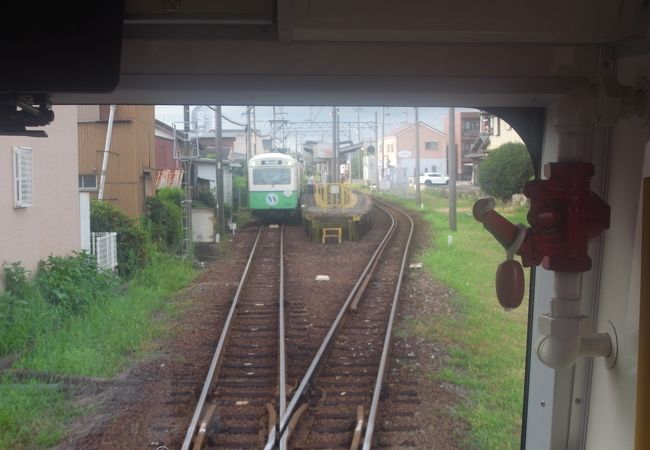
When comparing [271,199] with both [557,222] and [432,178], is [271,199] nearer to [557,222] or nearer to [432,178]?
[432,178]

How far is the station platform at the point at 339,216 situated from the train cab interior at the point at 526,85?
6728mm

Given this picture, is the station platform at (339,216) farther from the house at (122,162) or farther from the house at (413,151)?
the house at (122,162)

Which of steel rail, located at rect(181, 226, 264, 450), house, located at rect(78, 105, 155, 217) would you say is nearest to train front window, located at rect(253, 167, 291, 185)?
steel rail, located at rect(181, 226, 264, 450)

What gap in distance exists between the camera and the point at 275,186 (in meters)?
15.7

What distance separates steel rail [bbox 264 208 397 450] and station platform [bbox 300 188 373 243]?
1.50ft

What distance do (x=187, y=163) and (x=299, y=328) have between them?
5.67 ft

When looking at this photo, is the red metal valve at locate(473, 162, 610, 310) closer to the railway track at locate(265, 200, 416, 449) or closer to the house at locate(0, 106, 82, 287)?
the railway track at locate(265, 200, 416, 449)

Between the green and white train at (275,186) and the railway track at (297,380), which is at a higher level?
the green and white train at (275,186)

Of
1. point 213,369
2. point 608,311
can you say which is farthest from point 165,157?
point 608,311

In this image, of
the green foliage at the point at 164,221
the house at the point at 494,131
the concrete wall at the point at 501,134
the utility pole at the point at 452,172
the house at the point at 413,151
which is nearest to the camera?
the concrete wall at the point at 501,134

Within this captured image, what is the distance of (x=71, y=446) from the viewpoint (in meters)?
3.42

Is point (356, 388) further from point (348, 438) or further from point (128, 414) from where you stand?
point (128, 414)

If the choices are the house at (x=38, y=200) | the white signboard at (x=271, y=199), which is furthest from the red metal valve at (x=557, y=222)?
the white signboard at (x=271, y=199)

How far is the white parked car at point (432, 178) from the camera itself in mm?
8270
